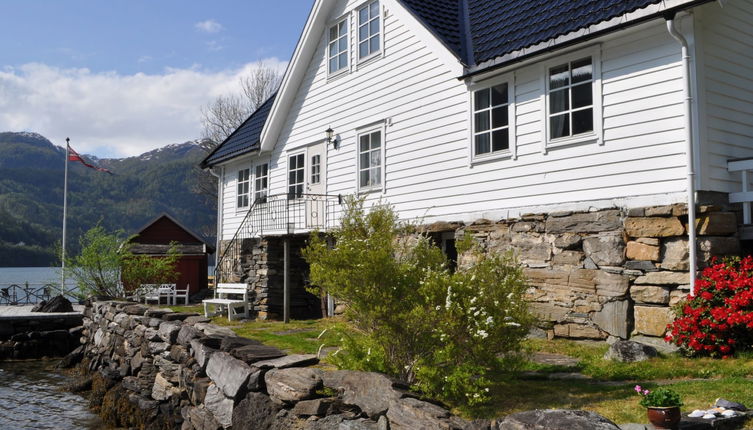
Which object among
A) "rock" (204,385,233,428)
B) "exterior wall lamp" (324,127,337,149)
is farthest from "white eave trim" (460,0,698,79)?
"rock" (204,385,233,428)

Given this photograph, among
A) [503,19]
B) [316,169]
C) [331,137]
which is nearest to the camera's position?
[503,19]

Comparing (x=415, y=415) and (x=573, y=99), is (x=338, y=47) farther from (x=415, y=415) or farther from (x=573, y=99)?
(x=415, y=415)

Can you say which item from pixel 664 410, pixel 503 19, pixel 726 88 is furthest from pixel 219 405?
pixel 503 19

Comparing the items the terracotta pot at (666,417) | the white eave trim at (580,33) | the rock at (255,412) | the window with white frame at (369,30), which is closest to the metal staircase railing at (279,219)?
the window with white frame at (369,30)

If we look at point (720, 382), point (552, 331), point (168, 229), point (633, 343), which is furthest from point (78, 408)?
point (168, 229)

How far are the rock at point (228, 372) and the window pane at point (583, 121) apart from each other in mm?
6452

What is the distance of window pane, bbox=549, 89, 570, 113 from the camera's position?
410 inches

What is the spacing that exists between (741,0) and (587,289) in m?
5.25

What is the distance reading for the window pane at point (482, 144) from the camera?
38.7 feet

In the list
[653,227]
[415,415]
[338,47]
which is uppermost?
[338,47]

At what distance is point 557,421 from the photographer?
167 inches

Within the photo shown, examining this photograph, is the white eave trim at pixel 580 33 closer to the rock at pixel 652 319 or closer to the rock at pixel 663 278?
the rock at pixel 663 278

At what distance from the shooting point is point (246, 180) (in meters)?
20.3

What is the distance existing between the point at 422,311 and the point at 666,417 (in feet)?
7.58
